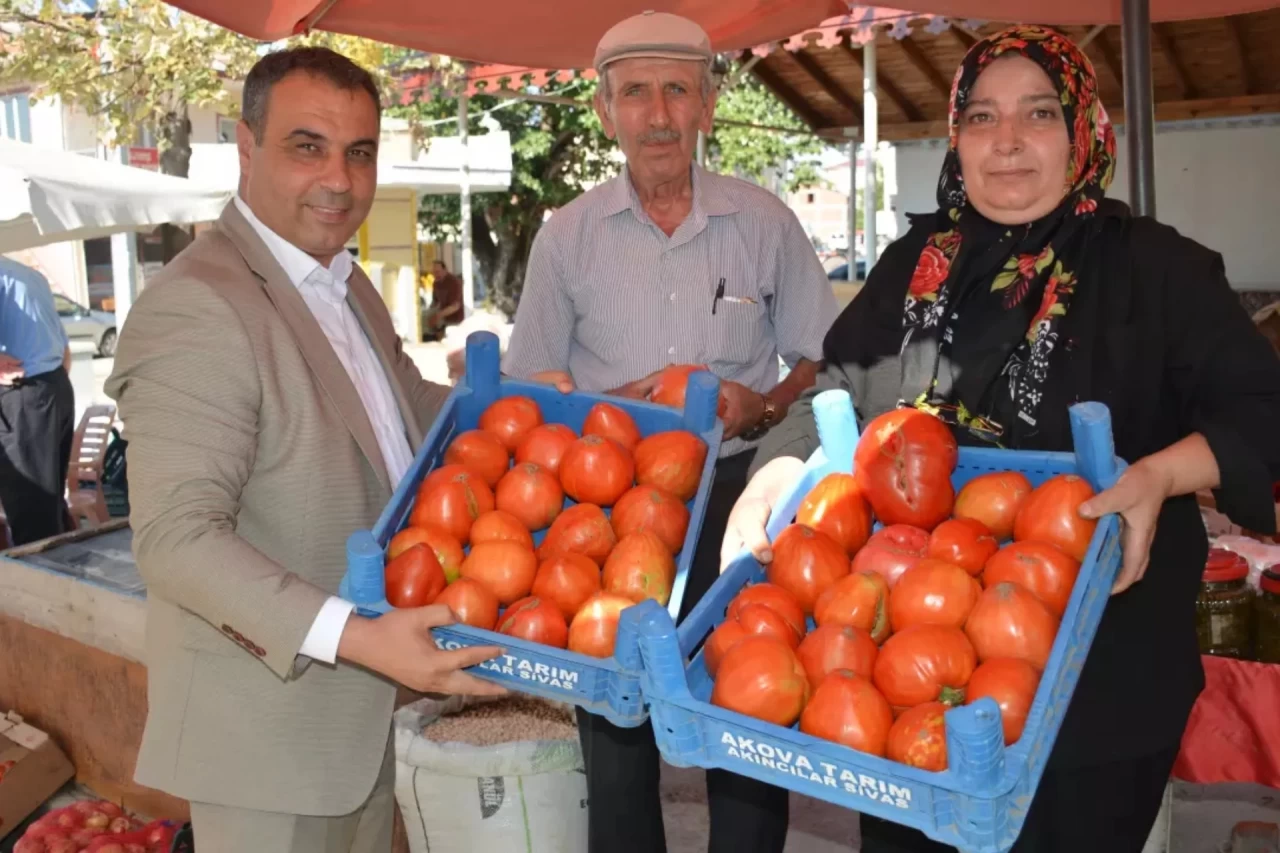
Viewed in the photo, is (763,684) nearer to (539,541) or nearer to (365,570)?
(365,570)

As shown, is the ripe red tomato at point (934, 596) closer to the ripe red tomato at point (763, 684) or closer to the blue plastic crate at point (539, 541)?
the ripe red tomato at point (763, 684)

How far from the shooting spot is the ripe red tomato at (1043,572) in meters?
1.64

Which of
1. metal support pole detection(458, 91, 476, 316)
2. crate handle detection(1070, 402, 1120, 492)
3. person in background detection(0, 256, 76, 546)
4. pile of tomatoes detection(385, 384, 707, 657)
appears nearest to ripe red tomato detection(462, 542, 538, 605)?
pile of tomatoes detection(385, 384, 707, 657)

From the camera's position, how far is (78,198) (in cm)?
691

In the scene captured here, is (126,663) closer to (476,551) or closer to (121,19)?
(476,551)

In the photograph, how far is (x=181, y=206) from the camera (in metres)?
8.12

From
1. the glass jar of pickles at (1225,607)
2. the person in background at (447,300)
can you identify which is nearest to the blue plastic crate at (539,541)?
the glass jar of pickles at (1225,607)

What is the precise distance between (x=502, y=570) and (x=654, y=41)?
5.64 ft

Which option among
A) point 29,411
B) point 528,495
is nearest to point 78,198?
point 29,411

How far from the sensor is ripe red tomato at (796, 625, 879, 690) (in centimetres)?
163

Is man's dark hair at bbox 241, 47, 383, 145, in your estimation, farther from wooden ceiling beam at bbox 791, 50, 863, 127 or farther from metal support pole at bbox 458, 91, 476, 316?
metal support pole at bbox 458, 91, 476, 316

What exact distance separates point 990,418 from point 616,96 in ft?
5.12

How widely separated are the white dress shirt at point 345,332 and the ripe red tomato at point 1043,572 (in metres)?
1.19

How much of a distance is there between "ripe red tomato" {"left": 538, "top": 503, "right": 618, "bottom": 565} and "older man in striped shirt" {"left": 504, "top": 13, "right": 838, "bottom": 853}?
861 mm
